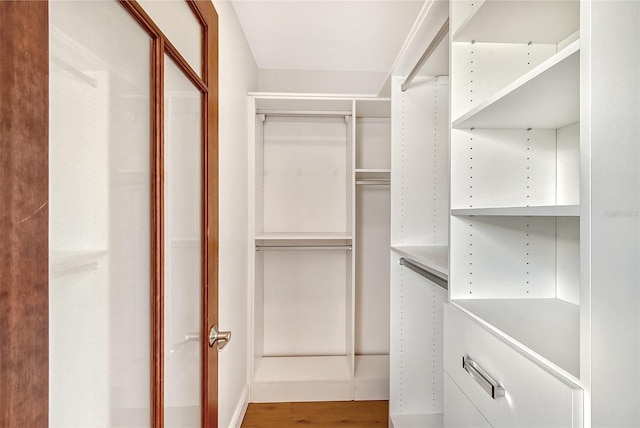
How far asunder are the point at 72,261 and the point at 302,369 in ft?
7.47

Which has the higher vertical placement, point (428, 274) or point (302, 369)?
point (428, 274)

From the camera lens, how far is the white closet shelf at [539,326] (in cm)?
75

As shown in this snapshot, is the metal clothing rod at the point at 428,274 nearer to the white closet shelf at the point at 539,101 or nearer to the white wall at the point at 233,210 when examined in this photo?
the white closet shelf at the point at 539,101

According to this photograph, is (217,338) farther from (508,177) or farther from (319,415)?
(319,415)

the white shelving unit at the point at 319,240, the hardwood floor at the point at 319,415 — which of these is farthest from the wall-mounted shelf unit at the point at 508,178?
the white shelving unit at the point at 319,240

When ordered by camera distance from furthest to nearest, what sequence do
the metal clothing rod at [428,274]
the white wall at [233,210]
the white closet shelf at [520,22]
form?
the white wall at [233,210], the metal clothing rod at [428,274], the white closet shelf at [520,22]

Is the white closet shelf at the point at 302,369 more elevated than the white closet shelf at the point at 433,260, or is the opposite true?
the white closet shelf at the point at 433,260

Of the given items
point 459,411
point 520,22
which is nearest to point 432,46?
point 520,22

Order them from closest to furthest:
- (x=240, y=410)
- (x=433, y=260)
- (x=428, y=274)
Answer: (x=433, y=260), (x=428, y=274), (x=240, y=410)

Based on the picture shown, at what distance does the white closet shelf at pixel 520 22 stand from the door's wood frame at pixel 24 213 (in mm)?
1027

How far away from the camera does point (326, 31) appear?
218 centimetres

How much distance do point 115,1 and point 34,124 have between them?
13.3 inches

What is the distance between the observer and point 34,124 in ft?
1.35

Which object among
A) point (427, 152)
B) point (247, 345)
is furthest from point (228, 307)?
point (427, 152)
